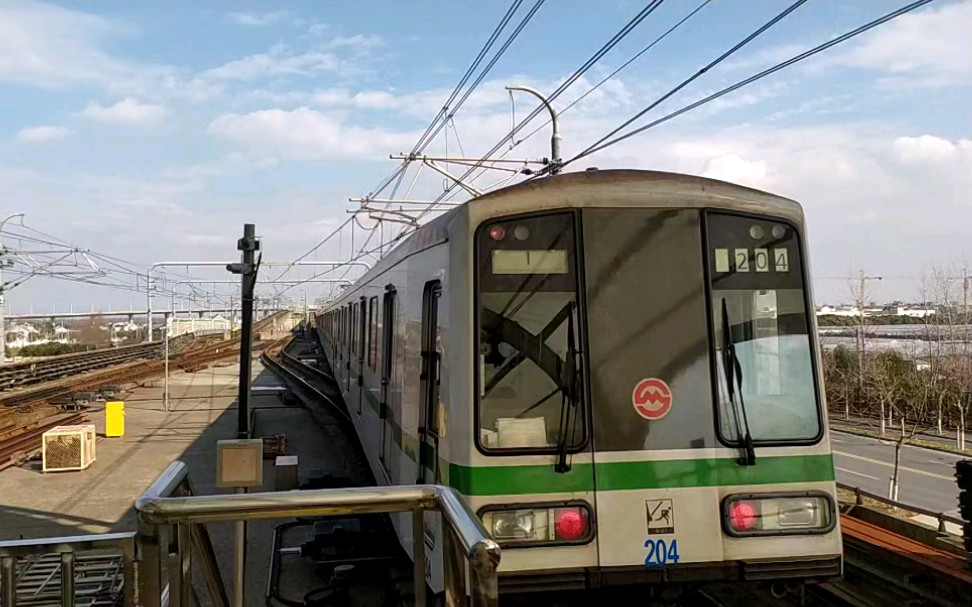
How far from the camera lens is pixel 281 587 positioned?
25.2ft

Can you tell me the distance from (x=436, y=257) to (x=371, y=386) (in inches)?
178

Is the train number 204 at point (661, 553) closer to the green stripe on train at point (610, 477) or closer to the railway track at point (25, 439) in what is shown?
the green stripe on train at point (610, 477)

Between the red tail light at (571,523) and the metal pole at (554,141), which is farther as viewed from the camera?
the metal pole at (554,141)

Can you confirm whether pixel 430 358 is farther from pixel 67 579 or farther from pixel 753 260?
pixel 67 579

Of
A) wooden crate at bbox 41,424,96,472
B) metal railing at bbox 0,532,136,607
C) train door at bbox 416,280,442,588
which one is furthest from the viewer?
wooden crate at bbox 41,424,96,472

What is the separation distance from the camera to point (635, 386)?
4547 mm

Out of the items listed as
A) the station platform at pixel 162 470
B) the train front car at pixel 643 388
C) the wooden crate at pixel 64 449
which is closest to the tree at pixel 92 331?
the station platform at pixel 162 470

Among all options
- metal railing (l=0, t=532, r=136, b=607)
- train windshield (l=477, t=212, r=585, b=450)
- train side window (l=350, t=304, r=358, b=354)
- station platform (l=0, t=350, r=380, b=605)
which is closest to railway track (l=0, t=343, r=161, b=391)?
station platform (l=0, t=350, r=380, b=605)

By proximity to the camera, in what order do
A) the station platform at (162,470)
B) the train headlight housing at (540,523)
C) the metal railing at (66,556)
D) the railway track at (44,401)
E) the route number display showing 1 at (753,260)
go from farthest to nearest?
the railway track at (44,401), the station platform at (162,470), the route number display showing 1 at (753,260), the train headlight housing at (540,523), the metal railing at (66,556)

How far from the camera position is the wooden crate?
549 inches

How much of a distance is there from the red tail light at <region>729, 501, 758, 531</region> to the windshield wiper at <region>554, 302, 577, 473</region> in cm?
94

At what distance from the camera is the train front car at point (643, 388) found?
4391 mm

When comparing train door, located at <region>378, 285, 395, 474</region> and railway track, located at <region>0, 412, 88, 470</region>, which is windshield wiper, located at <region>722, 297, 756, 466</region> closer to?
train door, located at <region>378, 285, 395, 474</region>

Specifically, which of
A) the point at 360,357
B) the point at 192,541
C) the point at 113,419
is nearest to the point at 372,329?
the point at 360,357
